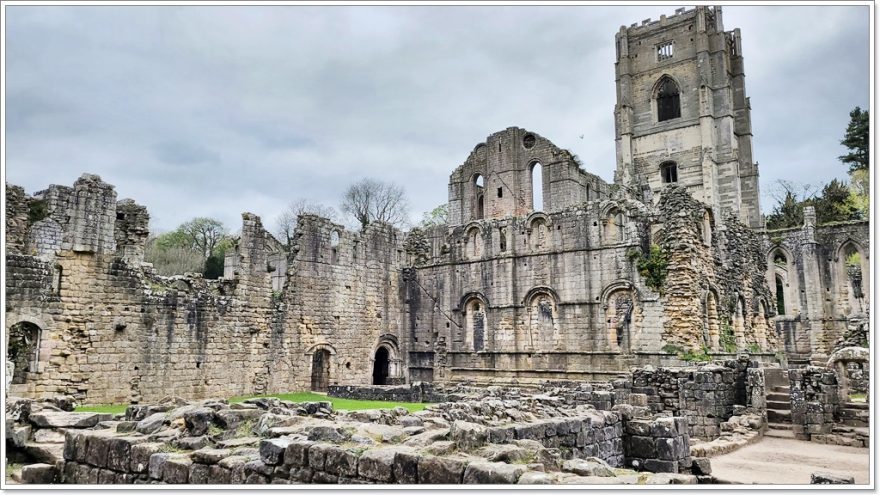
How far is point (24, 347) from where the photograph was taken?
47.7ft

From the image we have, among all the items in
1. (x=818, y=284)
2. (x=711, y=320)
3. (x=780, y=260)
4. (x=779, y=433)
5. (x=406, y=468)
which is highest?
(x=780, y=260)

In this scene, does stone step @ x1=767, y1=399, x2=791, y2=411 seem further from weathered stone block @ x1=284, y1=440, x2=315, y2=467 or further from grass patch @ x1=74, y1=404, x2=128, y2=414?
grass patch @ x1=74, y1=404, x2=128, y2=414

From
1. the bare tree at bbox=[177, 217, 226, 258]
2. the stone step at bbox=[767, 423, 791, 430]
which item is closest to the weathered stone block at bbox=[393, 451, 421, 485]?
the stone step at bbox=[767, 423, 791, 430]

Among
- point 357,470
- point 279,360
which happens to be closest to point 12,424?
point 357,470

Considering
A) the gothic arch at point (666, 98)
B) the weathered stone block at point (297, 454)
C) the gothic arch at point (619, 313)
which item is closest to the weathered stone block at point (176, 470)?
the weathered stone block at point (297, 454)

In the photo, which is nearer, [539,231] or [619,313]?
[619,313]

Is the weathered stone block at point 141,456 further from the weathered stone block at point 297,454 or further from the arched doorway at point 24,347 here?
the arched doorway at point 24,347

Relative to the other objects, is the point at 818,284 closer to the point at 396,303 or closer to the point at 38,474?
the point at 396,303

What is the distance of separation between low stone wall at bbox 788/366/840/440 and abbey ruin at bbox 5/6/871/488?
188mm

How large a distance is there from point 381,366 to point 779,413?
13255mm

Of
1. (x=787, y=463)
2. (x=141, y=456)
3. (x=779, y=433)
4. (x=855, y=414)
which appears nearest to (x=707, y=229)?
(x=779, y=433)

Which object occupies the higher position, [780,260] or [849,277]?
[780,260]

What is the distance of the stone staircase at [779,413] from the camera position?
45.6 ft

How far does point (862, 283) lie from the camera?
112ft
